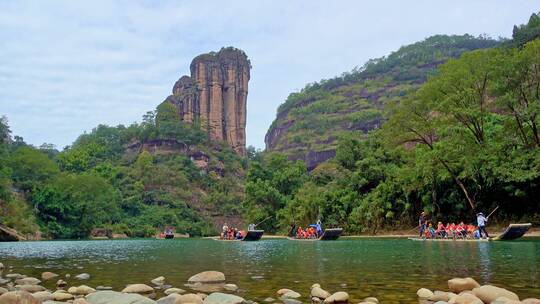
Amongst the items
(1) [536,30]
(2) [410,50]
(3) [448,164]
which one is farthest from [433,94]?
(2) [410,50]

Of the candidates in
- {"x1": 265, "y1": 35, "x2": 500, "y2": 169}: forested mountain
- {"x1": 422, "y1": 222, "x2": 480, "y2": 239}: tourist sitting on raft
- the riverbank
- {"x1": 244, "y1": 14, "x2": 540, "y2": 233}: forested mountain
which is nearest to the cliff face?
{"x1": 265, "y1": 35, "x2": 500, "y2": 169}: forested mountain

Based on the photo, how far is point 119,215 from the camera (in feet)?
255

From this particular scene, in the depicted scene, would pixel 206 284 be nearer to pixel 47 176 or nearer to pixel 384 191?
pixel 384 191

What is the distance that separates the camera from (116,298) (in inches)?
322

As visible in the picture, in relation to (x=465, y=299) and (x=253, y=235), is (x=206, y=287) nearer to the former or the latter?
(x=465, y=299)

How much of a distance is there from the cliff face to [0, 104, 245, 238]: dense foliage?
592cm

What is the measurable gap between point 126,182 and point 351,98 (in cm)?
7319

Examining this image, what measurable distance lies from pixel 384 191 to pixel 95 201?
47.3 m

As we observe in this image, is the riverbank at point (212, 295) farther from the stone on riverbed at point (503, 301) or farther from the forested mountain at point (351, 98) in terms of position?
the forested mountain at point (351, 98)

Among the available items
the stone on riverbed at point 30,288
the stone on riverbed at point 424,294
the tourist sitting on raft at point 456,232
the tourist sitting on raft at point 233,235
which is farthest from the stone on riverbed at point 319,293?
the tourist sitting on raft at point 233,235

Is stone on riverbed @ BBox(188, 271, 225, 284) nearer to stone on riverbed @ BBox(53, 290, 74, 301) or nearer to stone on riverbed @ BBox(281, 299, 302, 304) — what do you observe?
stone on riverbed @ BBox(53, 290, 74, 301)

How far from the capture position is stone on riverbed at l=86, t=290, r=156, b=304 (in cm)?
786

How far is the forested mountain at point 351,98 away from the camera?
398ft

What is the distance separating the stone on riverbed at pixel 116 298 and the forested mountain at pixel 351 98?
104 meters
